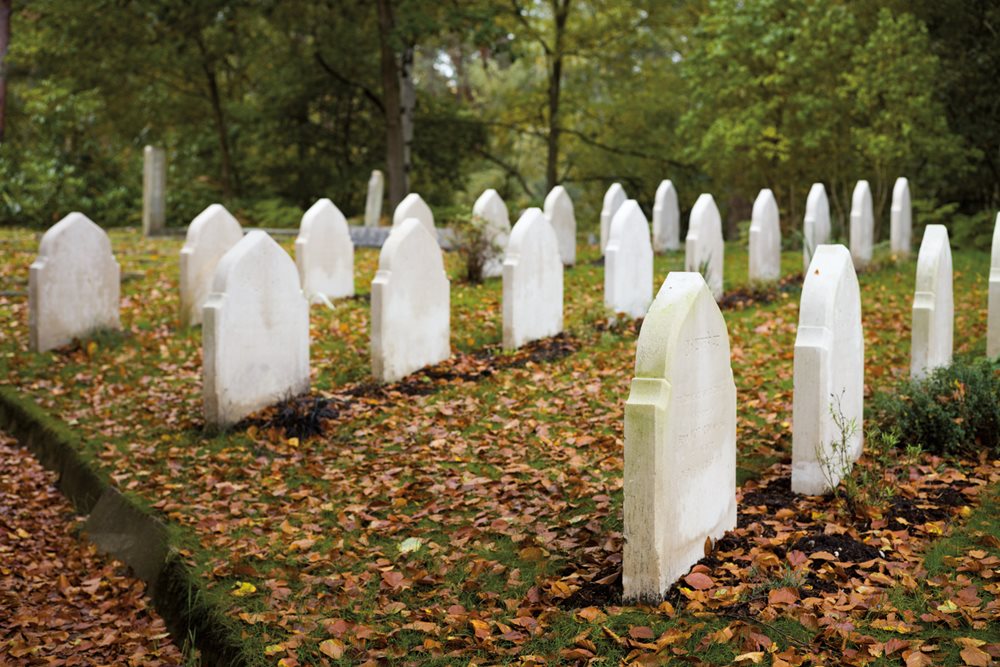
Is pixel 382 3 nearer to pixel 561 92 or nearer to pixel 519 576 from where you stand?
pixel 561 92

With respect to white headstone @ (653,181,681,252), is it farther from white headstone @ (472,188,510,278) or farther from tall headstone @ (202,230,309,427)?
tall headstone @ (202,230,309,427)

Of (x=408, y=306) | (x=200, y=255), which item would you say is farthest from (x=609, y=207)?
(x=408, y=306)

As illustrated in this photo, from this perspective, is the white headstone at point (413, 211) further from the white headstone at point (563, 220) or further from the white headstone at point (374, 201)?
the white headstone at point (374, 201)

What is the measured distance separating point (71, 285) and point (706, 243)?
701 cm

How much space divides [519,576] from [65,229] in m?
7.25

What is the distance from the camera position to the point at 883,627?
13.3 feet

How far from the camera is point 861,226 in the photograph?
13.6 metres

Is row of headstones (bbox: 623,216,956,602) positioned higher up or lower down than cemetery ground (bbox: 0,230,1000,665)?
higher up

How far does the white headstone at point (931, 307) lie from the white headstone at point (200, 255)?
280 inches

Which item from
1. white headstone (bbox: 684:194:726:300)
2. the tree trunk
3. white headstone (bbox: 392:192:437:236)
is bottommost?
white headstone (bbox: 684:194:726:300)

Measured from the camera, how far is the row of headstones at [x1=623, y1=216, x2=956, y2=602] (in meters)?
4.41

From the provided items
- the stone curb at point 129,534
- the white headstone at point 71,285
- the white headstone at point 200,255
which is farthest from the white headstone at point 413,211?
the stone curb at point 129,534

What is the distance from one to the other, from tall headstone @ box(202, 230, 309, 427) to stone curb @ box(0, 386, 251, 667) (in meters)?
1.08

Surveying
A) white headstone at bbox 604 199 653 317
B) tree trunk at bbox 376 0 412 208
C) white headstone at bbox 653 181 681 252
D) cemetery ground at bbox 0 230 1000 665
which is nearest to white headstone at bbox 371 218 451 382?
cemetery ground at bbox 0 230 1000 665
